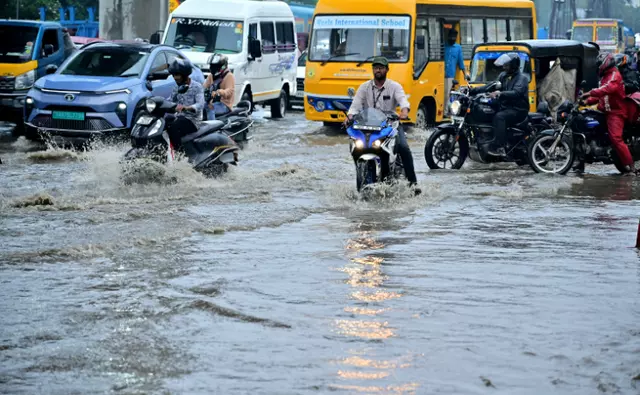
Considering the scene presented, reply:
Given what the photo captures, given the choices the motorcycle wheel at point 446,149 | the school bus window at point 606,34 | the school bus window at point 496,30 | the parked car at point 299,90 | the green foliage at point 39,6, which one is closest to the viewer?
the motorcycle wheel at point 446,149

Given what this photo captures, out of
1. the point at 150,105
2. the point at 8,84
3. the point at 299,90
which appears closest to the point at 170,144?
the point at 150,105

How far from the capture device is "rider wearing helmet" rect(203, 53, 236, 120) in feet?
52.5

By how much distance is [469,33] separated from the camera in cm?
2475

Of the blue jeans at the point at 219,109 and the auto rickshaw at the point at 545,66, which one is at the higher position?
the auto rickshaw at the point at 545,66

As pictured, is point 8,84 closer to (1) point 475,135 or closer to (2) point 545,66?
(1) point 475,135

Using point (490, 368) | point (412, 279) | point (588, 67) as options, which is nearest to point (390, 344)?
point (490, 368)

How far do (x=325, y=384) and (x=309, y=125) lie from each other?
63.5 feet

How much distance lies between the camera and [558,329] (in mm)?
6719

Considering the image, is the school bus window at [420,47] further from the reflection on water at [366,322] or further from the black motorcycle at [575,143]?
the reflection on water at [366,322]

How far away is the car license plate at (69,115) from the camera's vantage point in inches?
680

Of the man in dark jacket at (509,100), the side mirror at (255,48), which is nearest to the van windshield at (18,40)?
the side mirror at (255,48)

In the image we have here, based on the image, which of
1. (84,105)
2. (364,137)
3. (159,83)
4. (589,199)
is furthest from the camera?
(159,83)

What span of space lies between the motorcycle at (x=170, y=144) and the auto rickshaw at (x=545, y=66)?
649cm

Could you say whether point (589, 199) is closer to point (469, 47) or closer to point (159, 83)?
point (159, 83)
